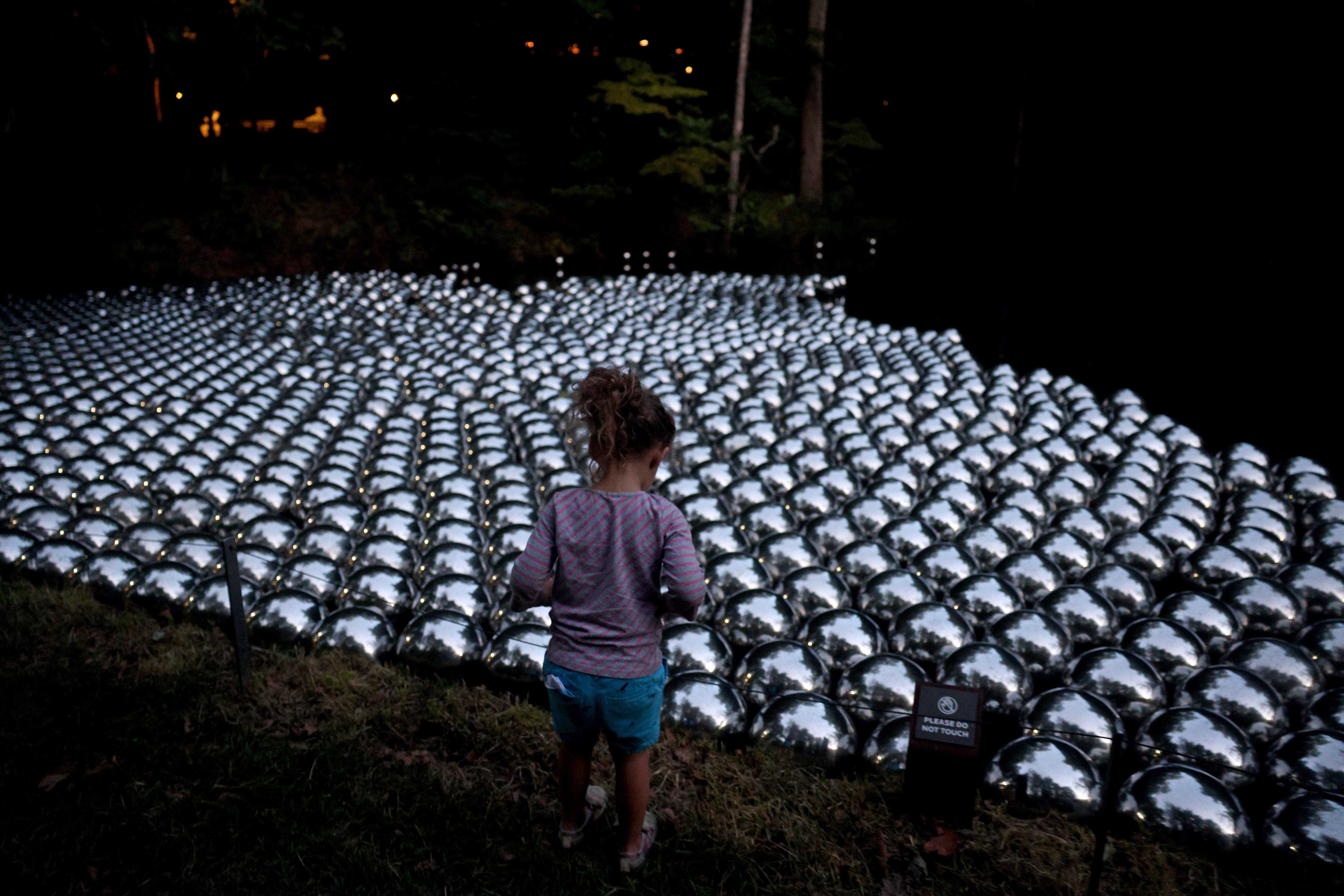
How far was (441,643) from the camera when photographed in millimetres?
4383

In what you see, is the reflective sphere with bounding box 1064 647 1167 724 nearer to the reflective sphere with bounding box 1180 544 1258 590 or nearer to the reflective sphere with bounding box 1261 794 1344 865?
the reflective sphere with bounding box 1261 794 1344 865

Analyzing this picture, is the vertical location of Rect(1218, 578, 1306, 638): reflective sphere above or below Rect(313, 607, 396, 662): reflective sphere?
above

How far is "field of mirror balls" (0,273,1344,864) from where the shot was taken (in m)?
3.79

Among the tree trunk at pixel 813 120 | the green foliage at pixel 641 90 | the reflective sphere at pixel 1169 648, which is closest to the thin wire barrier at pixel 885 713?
the reflective sphere at pixel 1169 648

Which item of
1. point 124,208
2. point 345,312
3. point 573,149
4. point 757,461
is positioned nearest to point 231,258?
point 124,208

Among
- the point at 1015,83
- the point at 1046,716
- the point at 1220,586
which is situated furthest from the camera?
the point at 1015,83

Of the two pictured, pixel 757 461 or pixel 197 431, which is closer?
pixel 757 461

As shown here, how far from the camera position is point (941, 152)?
2609 centimetres

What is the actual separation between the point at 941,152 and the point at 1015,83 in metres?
6.00

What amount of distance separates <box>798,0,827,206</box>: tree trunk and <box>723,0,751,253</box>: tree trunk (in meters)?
1.75

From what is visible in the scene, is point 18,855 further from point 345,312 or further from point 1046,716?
point 345,312

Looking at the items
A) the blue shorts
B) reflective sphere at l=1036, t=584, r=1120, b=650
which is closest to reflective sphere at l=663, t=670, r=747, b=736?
the blue shorts

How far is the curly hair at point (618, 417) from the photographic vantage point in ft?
7.90

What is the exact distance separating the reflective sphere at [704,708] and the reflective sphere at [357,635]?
5.35ft
